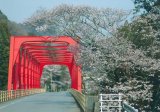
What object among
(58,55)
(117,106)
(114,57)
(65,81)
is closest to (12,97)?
(114,57)

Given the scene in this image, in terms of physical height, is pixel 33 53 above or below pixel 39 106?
above

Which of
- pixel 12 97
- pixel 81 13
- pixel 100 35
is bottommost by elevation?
pixel 12 97

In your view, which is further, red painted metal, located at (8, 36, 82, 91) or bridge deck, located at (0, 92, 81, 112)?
red painted metal, located at (8, 36, 82, 91)

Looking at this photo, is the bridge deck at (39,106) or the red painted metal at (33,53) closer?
the bridge deck at (39,106)

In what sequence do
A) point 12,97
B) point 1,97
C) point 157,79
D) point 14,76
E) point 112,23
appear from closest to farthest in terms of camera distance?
point 157,79 < point 112,23 < point 1,97 < point 12,97 < point 14,76

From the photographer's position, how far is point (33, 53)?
7181 centimetres

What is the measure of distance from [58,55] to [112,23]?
42.5m

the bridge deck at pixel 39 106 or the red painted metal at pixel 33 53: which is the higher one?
the red painted metal at pixel 33 53

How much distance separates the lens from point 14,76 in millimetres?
53125

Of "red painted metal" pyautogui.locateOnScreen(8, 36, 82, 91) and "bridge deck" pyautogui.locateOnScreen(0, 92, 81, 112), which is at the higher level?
"red painted metal" pyautogui.locateOnScreen(8, 36, 82, 91)

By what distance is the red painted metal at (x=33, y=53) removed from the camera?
47991mm

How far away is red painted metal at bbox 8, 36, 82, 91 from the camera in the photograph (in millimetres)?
47991

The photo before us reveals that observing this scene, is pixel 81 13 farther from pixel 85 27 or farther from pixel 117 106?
pixel 117 106

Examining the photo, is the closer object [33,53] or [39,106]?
[39,106]
